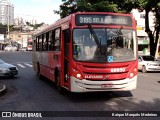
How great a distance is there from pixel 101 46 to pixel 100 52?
23cm

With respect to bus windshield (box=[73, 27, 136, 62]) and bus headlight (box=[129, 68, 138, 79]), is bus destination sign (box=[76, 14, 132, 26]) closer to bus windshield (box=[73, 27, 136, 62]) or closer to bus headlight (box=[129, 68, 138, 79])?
bus windshield (box=[73, 27, 136, 62])

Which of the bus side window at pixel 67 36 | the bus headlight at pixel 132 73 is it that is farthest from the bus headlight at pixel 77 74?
the bus headlight at pixel 132 73

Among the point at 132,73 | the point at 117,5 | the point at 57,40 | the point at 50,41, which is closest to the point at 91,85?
the point at 132,73

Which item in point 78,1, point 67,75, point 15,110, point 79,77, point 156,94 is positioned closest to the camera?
point 15,110

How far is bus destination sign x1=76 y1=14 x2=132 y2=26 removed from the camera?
41.1 ft

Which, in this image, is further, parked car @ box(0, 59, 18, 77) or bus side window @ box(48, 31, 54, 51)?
parked car @ box(0, 59, 18, 77)

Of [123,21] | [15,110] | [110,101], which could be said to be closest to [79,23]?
[123,21]

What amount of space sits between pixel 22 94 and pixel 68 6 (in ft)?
70.0

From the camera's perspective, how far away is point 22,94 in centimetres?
1475

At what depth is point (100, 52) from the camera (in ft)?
40.1

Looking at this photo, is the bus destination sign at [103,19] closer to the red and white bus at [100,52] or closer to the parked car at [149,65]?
the red and white bus at [100,52]

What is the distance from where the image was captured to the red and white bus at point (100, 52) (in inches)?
478

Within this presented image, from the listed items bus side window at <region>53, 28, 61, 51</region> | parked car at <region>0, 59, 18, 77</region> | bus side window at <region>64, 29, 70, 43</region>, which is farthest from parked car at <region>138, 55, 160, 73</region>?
bus side window at <region>64, 29, 70, 43</region>

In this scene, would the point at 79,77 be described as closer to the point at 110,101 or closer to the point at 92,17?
the point at 110,101
